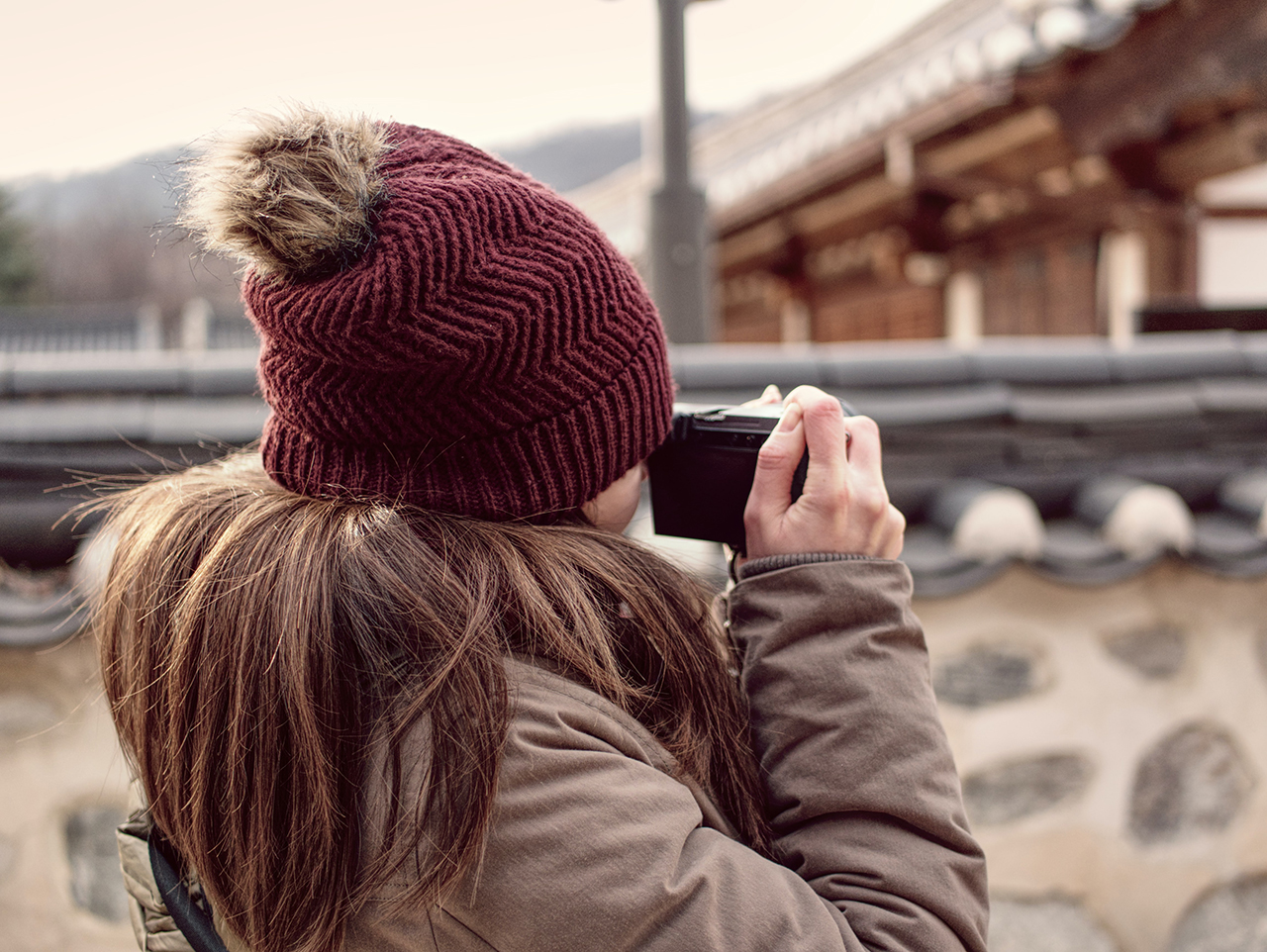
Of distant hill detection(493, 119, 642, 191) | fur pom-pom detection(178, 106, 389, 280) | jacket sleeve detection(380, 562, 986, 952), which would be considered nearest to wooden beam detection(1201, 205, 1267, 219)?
jacket sleeve detection(380, 562, 986, 952)

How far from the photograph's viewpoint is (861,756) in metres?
0.84

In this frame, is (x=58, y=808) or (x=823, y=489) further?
(x=58, y=808)

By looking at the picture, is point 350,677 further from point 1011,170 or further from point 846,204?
point 846,204

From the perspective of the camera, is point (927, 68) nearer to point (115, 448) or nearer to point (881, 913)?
point (115, 448)

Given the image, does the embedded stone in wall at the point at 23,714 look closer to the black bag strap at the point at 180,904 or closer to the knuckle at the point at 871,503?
the black bag strap at the point at 180,904

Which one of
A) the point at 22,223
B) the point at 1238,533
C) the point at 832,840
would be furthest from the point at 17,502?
the point at 22,223

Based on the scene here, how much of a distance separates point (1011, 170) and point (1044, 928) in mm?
3600

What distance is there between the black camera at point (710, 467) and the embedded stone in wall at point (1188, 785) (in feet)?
5.57

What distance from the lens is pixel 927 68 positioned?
16.1 ft

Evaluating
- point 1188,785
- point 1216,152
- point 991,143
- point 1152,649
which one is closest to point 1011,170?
point 991,143

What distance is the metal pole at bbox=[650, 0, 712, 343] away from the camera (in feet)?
7.99

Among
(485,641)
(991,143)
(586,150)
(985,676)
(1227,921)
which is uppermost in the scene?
(586,150)

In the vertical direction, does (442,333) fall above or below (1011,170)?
below

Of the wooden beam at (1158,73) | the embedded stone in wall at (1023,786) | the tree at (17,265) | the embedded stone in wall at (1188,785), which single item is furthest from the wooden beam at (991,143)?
the tree at (17,265)
